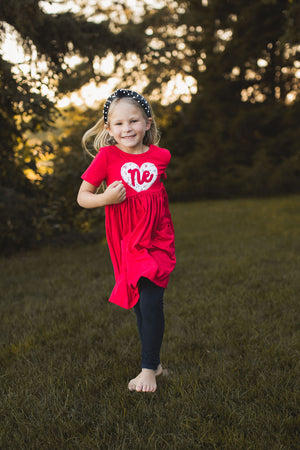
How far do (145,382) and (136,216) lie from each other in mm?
995

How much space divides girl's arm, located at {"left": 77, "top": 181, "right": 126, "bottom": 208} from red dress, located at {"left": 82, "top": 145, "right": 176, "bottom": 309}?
6cm

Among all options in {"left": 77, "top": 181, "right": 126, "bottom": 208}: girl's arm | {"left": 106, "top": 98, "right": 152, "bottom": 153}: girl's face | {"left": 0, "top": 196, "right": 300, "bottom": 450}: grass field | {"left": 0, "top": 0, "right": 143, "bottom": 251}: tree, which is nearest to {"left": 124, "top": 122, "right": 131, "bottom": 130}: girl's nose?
{"left": 106, "top": 98, "right": 152, "bottom": 153}: girl's face

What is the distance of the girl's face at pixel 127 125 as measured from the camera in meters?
2.26

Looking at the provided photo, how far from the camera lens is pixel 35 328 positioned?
136 inches

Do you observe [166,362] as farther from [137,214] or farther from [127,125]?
[127,125]

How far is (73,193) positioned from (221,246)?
2.73 meters

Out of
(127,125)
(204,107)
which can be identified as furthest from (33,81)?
(204,107)

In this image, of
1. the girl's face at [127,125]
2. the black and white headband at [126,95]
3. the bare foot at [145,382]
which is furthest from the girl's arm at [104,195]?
the bare foot at [145,382]

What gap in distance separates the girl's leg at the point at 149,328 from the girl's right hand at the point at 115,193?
50 cm

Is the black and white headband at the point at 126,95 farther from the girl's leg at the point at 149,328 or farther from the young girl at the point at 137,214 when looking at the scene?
the girl's leg at the point at 149,328

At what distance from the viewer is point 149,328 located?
2314 millimetres

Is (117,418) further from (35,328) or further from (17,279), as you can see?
(17,279)

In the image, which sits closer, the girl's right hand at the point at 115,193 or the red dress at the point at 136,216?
the girl's right hand at the point at 115,193

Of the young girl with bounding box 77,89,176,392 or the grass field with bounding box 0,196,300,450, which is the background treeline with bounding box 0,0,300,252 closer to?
the grass field with bounding box 0,196,300,450
